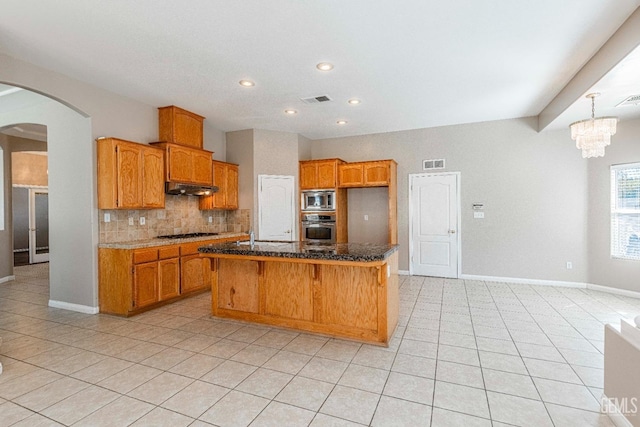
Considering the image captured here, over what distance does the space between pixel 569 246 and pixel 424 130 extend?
326 cm

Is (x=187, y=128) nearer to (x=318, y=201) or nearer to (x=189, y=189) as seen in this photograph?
(x=189, y=189)

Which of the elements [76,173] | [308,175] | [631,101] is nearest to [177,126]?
[76,173]

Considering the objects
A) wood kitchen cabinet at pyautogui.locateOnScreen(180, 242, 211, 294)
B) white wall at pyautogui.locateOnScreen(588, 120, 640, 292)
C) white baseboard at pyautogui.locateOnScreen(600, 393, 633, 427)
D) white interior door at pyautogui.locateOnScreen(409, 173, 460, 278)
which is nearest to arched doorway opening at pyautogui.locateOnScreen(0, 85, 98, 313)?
wood kitchen cabinet at pyautogui.locateOnScreen(180, 242, 211, 294)

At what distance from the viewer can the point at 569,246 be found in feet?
17.7

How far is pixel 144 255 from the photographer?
4102mm

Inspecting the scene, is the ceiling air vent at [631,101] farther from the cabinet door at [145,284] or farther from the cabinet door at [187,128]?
the cabinet door at [145,284]

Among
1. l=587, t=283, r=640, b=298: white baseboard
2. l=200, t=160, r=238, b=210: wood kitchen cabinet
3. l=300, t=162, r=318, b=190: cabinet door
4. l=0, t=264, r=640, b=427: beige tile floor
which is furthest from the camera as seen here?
l=300, t=162, r=318, b=190: cabinet door

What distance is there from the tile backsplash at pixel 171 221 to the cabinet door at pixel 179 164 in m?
0.51

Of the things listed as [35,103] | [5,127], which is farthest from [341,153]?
[5,127]

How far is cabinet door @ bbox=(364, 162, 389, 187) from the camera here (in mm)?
6168

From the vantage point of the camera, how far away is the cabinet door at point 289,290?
134 inches

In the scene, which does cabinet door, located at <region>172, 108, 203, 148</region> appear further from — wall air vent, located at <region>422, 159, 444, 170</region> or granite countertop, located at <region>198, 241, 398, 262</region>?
wall air vent, located at <region>422, 159, 444, 170</region>

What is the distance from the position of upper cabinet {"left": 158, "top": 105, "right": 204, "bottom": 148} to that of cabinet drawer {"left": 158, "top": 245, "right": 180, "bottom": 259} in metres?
1.66

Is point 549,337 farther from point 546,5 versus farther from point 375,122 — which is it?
point 375,122
